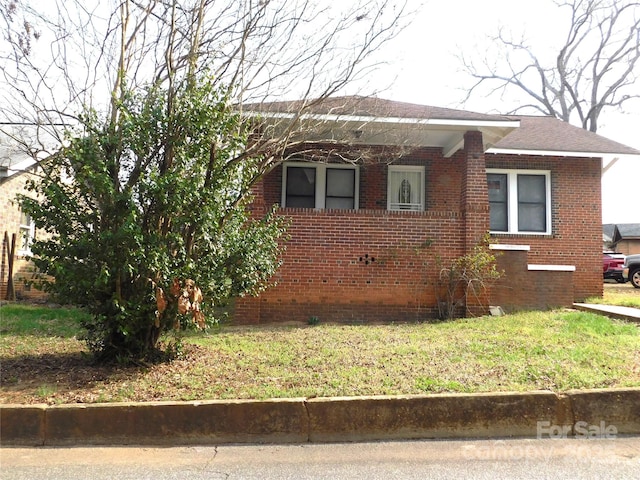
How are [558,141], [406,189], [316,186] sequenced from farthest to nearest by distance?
[558,141], [406,189], [316,186]

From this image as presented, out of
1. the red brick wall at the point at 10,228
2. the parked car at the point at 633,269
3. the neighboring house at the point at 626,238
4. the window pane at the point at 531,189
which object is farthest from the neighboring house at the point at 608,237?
the red brick wall at the point at 10,228

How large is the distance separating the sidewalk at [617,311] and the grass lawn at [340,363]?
15.8 inches

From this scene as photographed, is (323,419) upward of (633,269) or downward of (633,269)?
downward

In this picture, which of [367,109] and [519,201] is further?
[519,201]

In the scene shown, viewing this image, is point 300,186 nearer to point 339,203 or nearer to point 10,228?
point 339,203

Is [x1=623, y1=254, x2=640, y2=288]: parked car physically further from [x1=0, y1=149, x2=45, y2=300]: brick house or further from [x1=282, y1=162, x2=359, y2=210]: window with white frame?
[x1=0, y1=149, x2=45, y2=300]: brick house

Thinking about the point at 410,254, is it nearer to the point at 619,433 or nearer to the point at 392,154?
the point at 392,154

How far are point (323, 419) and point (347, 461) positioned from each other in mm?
612

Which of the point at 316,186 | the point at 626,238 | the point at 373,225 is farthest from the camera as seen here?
the point at 626,238

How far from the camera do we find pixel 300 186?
12078 mm

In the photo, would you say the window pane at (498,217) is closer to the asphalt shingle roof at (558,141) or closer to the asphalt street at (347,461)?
the asphalt shingle roof at (558,141)

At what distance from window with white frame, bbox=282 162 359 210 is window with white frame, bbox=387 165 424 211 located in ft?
2.97

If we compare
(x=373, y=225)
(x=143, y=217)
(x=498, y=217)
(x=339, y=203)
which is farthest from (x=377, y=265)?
(x=143, y=217)

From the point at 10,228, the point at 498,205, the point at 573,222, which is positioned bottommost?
the point at 10,228
